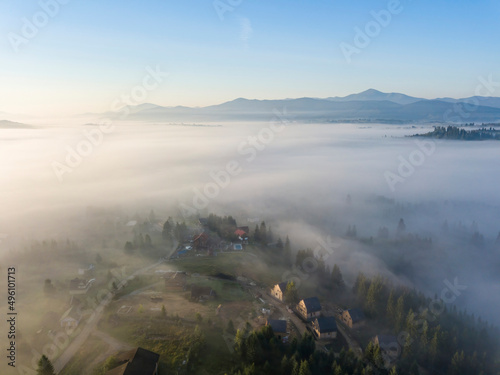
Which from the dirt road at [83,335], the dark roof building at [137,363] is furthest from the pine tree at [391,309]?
the dirt road at [83,335]

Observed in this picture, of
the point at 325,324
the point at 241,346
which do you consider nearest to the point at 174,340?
the point at 241,346

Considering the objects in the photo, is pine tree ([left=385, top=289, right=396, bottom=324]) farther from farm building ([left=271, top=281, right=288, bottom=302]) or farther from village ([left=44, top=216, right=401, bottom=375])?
farm building ([left=271, top=281, right=288, bottom=302])

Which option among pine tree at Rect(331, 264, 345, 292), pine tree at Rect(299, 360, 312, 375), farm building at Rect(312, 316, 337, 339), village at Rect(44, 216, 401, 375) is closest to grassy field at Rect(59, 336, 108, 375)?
village at Rect(44, 216, 401, 375)

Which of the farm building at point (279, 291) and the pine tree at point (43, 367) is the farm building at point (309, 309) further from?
the pine tree at point (43, 367)

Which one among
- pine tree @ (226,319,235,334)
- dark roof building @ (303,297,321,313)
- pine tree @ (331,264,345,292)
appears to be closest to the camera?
pine tree @ (226,319,235,334)

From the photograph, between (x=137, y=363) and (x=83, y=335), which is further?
(x=83, y=335)

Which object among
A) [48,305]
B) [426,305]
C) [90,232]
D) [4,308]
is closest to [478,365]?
[426,305]

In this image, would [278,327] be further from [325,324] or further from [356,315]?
[356,315]

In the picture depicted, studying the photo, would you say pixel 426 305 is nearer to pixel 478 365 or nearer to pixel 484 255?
pixel 478 365

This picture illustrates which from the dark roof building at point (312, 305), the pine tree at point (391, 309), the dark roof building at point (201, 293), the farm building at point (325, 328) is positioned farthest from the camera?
the pine tree at point (391, 309)
